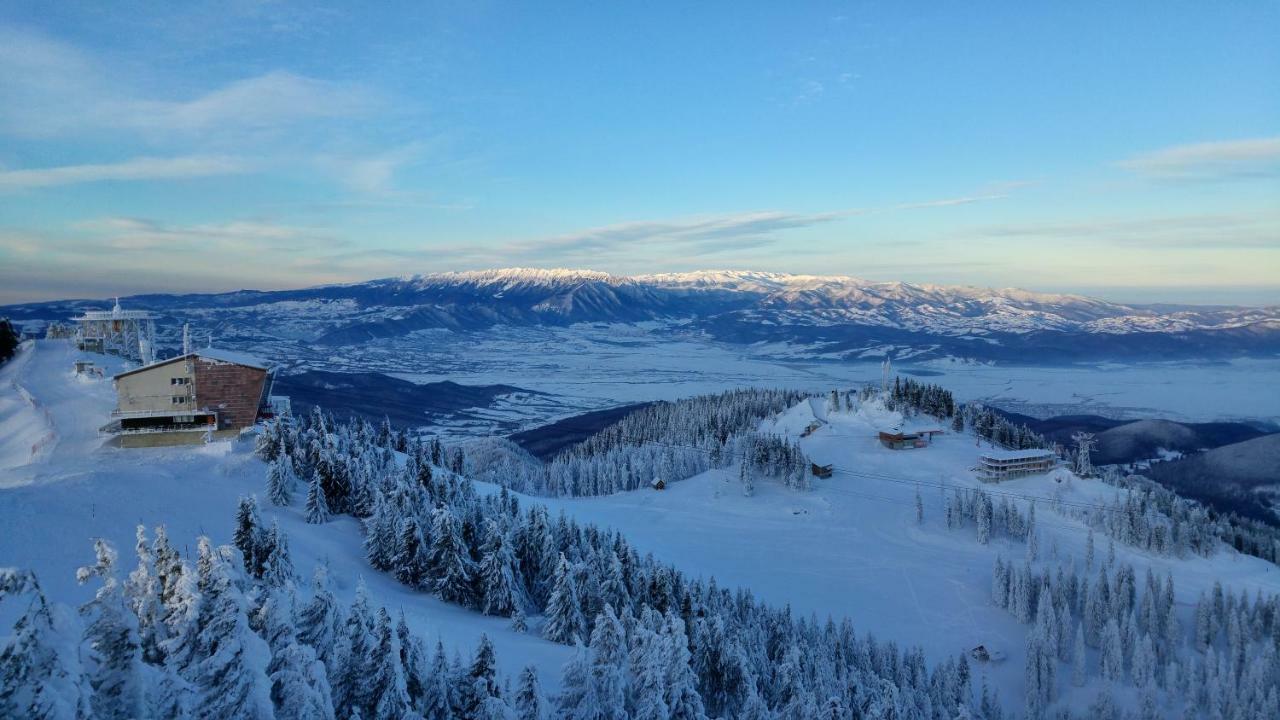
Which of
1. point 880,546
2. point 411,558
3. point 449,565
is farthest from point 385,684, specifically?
point 880,546

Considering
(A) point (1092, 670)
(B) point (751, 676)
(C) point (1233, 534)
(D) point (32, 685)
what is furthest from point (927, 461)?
(D) point (32, 685)

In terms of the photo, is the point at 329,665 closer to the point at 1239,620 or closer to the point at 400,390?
the point at 1239,620

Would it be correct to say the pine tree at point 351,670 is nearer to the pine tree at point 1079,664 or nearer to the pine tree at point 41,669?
the pine tree at point 41,669

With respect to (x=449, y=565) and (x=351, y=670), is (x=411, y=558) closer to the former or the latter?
(x=449, y=565)

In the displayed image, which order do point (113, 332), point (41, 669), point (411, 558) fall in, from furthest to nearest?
point (113, 332) < point (411, 558) < point (41, 669)

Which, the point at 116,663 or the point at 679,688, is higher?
the point at 116,663

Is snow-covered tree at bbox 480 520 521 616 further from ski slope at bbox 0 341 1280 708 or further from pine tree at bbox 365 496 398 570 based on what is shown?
pine tree at bbox 365 496 398 570

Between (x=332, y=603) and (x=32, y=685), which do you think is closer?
(x=32, y=685)
